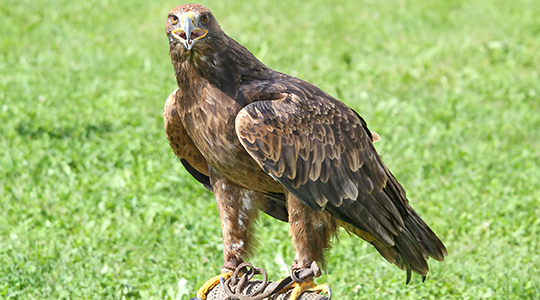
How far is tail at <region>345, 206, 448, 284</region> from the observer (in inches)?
155

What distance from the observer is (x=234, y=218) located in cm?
401

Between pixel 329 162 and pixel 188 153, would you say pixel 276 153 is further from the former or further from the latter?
pixel 188 153

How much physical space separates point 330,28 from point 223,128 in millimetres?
7257

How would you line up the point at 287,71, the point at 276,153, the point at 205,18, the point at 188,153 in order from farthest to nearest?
1. the point at 287,71
2. the point at 188,153
3. the point at 276,153
4. the point at 205,18

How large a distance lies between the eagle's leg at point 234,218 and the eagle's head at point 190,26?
962mm

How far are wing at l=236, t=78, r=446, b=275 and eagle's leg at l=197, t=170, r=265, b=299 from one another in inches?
22.3

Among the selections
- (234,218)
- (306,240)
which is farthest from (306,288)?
(234,218)

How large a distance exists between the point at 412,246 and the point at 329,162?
83cm

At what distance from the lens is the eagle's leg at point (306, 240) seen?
12.0ft

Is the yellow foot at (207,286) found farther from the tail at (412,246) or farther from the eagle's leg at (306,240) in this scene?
the tail at (412,246)

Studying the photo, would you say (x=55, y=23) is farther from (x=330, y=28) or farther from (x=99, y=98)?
(x=330, y=28)

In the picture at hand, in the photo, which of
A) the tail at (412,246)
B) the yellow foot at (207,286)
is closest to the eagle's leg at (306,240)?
the tail at (412,246)

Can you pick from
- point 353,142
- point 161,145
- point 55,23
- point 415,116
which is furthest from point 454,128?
point 55,23

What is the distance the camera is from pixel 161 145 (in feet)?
22.1
